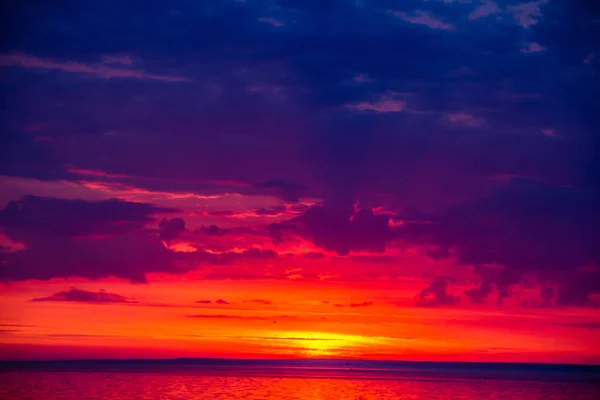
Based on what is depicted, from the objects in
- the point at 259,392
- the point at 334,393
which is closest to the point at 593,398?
the point at 334,393

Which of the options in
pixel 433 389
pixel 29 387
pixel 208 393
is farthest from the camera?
pixel 433 389

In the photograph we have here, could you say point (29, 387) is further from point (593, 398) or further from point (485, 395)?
point (593, 398)

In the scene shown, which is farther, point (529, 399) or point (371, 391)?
point (371, 391)

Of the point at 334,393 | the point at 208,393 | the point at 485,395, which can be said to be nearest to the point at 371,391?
the point at 334,393

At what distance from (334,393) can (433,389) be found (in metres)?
15.5

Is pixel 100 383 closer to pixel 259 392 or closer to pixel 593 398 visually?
pixel 259 392

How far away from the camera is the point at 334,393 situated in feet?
255

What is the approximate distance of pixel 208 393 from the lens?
7338cm

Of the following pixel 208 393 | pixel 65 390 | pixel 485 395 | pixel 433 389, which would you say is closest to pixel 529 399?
pixel 485 395

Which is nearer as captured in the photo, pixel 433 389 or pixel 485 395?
pixel 485 395

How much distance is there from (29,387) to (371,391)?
109 ft

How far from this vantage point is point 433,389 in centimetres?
8825

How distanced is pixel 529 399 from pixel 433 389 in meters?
14.8

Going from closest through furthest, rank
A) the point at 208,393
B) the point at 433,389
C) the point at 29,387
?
the point at 208,393
the point at 29,387
the point at 433,389
